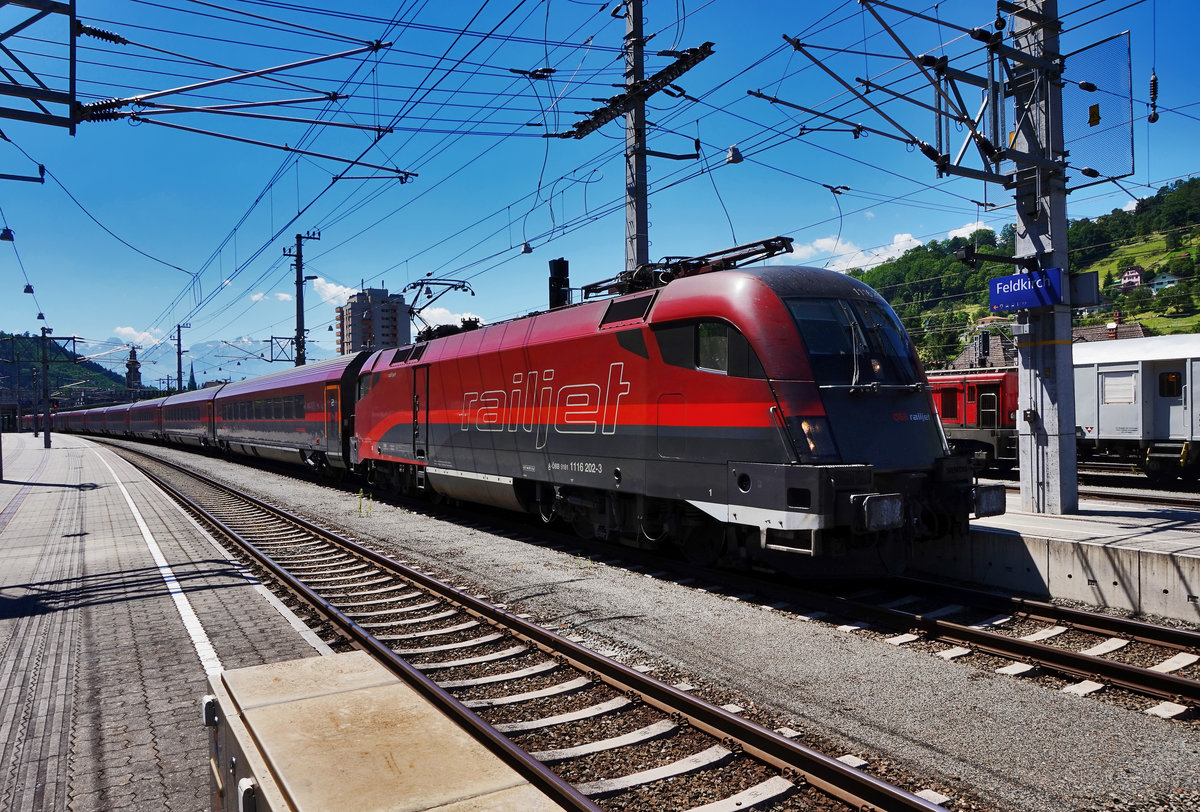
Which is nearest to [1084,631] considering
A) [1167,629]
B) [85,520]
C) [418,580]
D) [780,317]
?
[1167,629]

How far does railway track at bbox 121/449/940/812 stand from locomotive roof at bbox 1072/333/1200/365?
1777 cm

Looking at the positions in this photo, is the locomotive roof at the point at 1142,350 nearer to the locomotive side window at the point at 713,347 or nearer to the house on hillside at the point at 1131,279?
the locomotive side window at the point at 713,347

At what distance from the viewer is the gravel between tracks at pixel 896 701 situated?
4469mm

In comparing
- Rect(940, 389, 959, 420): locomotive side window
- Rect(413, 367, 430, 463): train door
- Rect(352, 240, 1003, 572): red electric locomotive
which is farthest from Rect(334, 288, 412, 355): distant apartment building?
Rect(352, 240, 1003, 572): red electric locomotive

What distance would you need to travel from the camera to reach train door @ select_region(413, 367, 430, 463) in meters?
16.3

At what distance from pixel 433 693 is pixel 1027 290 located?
418 inches

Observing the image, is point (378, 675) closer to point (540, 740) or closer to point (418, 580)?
point (540, 740)

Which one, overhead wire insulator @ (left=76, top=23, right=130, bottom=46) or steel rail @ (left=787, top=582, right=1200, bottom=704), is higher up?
overhead wire insulator @ (left=76, top=23, right=130, bottom=46)

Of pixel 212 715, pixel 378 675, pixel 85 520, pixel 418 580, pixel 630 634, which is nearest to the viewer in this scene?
pixel 212 715

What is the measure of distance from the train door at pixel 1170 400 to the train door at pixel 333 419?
2150 cm

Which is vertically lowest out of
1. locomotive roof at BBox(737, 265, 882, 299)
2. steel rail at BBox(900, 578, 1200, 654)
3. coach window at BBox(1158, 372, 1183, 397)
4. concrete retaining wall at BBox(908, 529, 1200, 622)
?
steel rail at BBox(900, 578, 1200, 654)

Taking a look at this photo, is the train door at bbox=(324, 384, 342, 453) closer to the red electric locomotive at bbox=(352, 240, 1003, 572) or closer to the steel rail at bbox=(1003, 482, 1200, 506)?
the red electric locomotive at bbox=(352, 240, 1003, 572)

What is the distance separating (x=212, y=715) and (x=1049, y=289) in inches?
474

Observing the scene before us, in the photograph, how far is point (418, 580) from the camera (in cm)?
979
